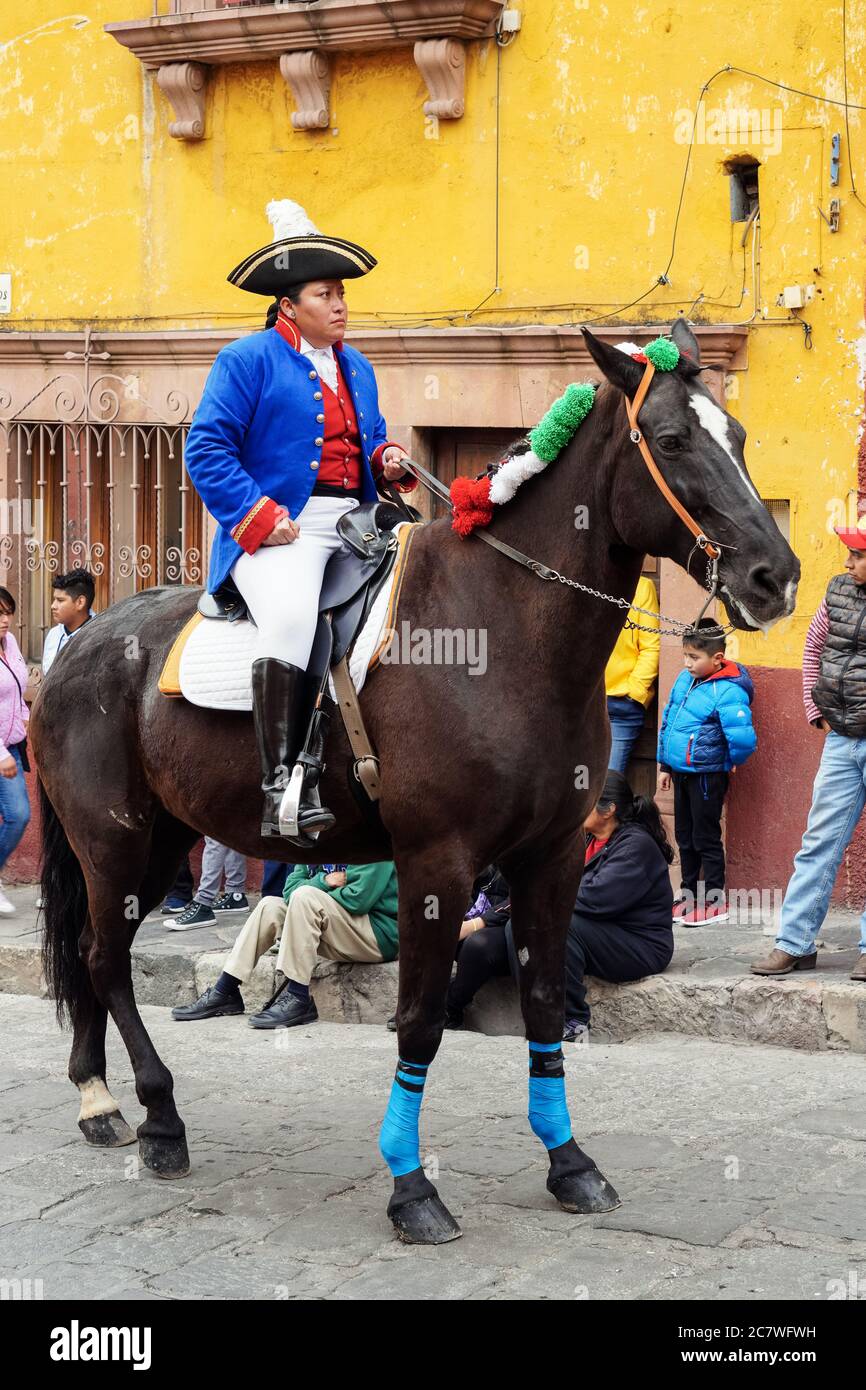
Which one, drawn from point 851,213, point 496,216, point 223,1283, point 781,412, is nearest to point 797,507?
point 781,412

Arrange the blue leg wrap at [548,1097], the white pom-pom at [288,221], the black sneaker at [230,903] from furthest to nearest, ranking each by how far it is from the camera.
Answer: the black sneaker at [230,903], the white pom-pom at [288,221], the blue leg wrap at [548,1097]

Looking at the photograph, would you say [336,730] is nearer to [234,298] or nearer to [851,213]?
[851,213]

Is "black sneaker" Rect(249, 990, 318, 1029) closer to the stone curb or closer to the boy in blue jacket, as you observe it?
the stone curb

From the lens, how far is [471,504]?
580 cm

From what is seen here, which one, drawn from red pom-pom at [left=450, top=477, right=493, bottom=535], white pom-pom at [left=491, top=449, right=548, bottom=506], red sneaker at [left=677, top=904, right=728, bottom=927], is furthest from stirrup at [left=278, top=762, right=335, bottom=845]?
red sneaker at [left=677, top=904, right=728, bottom=927]

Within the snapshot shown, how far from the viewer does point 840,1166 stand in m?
6.25

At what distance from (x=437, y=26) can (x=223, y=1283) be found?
300 inches

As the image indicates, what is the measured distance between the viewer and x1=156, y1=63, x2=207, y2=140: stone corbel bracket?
11.5 meters

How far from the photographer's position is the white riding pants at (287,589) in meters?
5.88

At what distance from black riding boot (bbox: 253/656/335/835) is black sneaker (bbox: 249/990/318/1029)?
2.98 m

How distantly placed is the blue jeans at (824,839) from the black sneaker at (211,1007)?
262 cm

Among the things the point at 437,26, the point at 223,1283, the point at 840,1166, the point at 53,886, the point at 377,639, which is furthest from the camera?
the point at 437,26

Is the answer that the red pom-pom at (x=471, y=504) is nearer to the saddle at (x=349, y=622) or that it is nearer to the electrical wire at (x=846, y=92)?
the saddle at (x=349, y=622)

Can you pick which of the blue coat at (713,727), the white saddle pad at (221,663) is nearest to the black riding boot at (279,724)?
the white saddle pad at (221,663)
